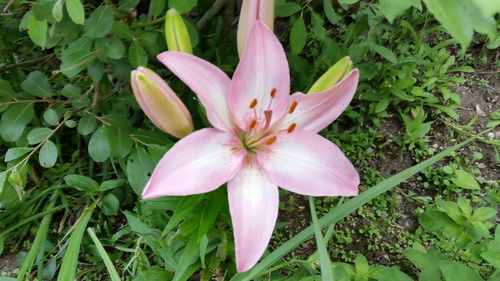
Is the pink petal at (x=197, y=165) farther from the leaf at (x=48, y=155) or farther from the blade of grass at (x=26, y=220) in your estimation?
the blade of grass at (x=26, y=220)

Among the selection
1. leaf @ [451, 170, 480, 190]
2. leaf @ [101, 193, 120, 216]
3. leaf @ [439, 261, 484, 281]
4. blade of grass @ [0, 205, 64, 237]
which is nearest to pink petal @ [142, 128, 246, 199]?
leaf @ [439, 261, 484, 281]

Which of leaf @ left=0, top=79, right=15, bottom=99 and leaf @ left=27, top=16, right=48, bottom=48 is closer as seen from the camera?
leaf @ left=27, top=16, right=48, bottom=48

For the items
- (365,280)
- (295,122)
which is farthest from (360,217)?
(295,122)

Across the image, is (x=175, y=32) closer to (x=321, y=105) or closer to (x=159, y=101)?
(x=159, y=101)

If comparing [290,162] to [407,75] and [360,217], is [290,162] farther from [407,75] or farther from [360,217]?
[407,75]

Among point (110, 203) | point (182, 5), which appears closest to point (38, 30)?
point (182, 5)

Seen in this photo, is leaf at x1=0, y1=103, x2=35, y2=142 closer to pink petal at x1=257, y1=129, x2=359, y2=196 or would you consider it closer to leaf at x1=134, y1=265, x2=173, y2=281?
leaf at x1=134, y1=265, x2=173, y2=281

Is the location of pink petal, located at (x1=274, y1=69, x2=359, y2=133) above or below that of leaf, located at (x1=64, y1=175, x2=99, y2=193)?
above
